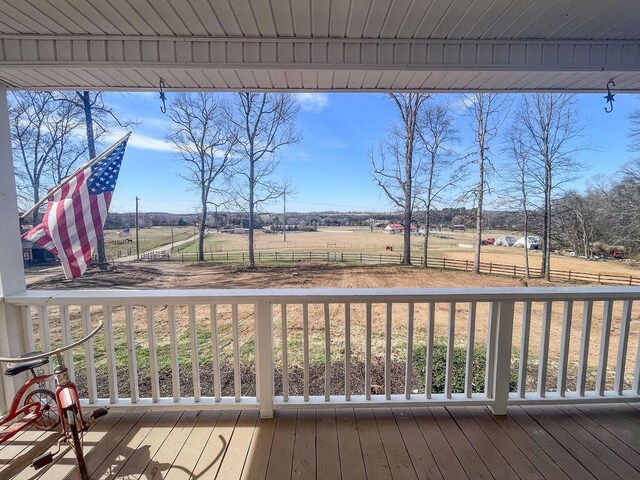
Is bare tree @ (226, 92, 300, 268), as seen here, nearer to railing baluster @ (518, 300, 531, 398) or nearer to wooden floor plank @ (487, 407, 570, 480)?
railing baluster @ (518, 300, 531, 398)

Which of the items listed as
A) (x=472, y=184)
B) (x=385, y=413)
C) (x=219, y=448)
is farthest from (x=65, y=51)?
(x=472, y=184)

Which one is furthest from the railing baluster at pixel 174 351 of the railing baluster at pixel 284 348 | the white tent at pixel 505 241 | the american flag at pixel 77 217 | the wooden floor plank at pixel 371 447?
the white tent at pixel 505 241

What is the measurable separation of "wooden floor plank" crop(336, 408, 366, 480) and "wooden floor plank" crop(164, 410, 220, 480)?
0.76 meters

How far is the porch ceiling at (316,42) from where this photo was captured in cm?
142

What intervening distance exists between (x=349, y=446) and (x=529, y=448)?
1.00 meters

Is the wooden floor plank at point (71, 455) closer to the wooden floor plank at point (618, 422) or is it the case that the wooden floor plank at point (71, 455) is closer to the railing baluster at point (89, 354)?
the railing baluster at point (89, 354)

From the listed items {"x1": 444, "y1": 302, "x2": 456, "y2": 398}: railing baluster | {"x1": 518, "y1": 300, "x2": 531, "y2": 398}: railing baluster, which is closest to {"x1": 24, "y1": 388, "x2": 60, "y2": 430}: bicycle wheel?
{"x1": 444, "y1": 302, "x2": 456, "y2": 398}: railing baluster

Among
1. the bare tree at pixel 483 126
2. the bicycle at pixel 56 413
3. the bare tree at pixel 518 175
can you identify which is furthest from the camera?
the bare tree at pixel 483 126

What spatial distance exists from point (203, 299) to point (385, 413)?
139cm

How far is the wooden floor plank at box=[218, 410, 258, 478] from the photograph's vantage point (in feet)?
4.66

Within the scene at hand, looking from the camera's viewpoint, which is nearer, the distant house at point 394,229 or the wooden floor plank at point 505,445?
the wooden floor plank at point 505,445

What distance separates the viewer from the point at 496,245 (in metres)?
3.22

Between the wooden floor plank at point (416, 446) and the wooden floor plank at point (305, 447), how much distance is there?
53cm

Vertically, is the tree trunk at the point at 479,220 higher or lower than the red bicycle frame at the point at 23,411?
higher
